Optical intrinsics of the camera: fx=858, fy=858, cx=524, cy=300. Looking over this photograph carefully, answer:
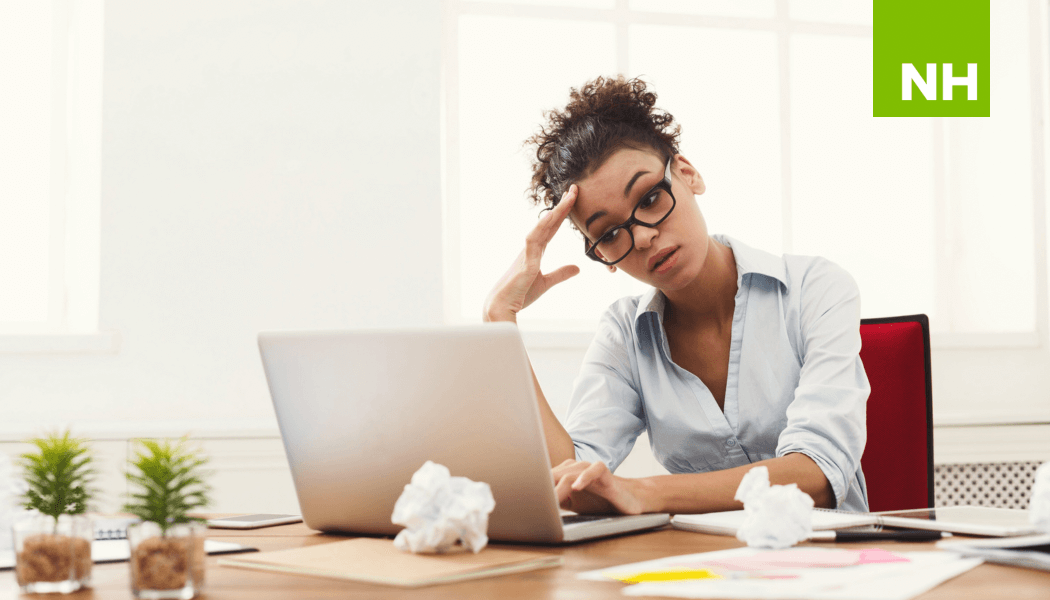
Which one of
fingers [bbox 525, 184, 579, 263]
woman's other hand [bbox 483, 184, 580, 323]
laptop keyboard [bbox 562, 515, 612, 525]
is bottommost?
laptop keyboard [bbox 562, 515, 612, 525]

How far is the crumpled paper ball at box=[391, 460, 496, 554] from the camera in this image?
72cm

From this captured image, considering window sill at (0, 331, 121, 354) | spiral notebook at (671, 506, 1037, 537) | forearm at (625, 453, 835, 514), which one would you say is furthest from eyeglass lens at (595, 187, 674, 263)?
window sill at (0, 331, 121, 354)

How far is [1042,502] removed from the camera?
0.75 metres

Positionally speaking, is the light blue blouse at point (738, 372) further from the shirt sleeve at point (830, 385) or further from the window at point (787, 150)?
the window at point (787, 150)

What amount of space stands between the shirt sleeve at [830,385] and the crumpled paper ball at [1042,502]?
430mm

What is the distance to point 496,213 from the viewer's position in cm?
273

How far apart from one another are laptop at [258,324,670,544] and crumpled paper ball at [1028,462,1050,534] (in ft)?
1.23

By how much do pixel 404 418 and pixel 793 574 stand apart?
375mm

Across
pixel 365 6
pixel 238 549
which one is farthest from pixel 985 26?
pixel 238 549

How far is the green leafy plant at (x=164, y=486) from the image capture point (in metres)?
0.58

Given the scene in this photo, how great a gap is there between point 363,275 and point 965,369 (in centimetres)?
195

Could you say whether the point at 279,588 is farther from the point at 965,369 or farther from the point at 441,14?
the point at 965,369

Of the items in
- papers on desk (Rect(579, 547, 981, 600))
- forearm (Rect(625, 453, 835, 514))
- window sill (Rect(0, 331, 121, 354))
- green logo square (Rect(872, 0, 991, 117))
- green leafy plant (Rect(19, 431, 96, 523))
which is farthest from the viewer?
green logo square (Rect(872, 0, 991, 117))

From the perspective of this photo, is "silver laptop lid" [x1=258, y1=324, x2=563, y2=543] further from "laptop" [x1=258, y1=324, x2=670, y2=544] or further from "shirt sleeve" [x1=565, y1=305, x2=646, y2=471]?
"shirt sleeve" [x1=565, y1=305, x2=646, y2=471]
